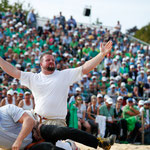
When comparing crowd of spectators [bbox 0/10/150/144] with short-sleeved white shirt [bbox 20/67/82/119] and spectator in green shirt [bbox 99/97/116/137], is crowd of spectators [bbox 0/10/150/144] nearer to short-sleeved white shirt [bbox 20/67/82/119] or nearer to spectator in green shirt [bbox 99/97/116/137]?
spectator in green shirt [bbox 99/97/116/137]

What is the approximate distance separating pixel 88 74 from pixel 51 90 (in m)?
7.40

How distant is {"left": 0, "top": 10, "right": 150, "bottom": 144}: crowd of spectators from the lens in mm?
9273

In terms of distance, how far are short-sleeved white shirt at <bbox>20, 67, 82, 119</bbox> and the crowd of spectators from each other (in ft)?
13.9

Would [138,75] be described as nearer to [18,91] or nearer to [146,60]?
[146,60]

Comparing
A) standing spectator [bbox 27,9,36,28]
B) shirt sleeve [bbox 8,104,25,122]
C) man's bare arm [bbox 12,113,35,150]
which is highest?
standing spectator [bbox 27,9,36,28]

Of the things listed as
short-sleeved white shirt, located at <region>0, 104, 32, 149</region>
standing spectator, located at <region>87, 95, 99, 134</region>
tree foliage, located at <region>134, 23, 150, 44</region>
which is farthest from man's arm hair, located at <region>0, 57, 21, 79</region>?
tree foliage, located at <region>134, 23, 150, 44</region>

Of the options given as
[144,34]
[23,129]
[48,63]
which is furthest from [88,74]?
[144,34]

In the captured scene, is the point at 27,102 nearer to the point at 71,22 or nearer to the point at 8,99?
the point at 8,99

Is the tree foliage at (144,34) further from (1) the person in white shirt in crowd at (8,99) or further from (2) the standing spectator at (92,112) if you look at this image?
(1) the person in white shirt in crowd at (8,99)

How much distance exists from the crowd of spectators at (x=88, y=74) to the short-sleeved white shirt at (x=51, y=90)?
423 centimetres

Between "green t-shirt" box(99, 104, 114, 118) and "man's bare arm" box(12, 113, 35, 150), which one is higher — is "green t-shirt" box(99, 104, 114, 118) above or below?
below

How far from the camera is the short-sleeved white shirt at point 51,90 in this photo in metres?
4.51

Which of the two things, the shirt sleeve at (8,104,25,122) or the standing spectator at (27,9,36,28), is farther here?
the standing spectator at (27,9,36,28)

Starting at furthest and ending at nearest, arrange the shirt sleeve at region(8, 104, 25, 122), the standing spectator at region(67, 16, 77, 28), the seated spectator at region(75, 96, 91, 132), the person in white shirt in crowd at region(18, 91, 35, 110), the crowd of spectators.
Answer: the standing spectator at region(67, 16, 77, 28) < the crowd of spectators < the seated spectator at region(75, 96, 91, 132) < the person in white shirt in crowd at region(18, 91, 35, 110) < the shirt sleeve at region(8, 104, 25, 122)
